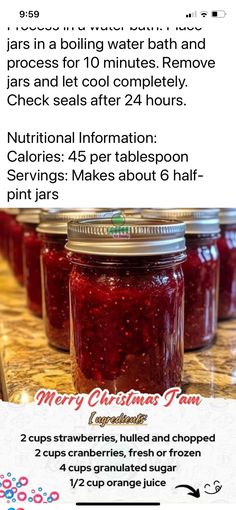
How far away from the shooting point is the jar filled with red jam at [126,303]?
61cm

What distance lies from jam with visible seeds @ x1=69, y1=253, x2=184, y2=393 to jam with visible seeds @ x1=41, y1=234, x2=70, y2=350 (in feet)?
0.42

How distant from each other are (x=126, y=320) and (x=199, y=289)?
8.4 inches

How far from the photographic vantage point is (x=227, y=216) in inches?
35.9

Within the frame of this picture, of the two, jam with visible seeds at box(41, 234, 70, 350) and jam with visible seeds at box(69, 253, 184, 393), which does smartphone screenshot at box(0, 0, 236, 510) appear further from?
jam with visible seeds at box(41, 234, 70, 350)

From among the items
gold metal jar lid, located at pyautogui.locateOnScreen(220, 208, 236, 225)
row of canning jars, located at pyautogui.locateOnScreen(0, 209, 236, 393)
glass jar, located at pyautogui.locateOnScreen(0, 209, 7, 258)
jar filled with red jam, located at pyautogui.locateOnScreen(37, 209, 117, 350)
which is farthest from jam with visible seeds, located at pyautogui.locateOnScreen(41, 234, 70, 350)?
glass jar, located at pyautogui.locateOnScreen(0, 209, 7, 258)

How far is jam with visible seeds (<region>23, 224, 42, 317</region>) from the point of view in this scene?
979 millimetres

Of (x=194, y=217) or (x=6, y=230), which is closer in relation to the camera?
(x=194, y=217)
